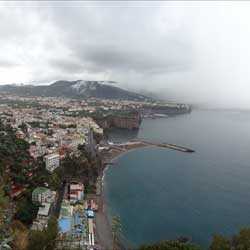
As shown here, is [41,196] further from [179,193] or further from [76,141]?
[76,141]

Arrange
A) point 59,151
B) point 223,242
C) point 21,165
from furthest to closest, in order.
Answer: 1. point 59,151
2. point 21,165
3. point 223,242

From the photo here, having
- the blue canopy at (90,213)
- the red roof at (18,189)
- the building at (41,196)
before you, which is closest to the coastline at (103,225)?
the blue canopy at (90,213)

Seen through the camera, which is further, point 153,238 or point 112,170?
point 112,170

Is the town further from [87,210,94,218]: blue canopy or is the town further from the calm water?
the calm water

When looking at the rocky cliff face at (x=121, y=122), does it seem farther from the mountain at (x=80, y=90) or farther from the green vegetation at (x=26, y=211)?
the mountain at (x=80, y=90)

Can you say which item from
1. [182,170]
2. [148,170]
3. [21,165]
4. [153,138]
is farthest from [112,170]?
[153,138]

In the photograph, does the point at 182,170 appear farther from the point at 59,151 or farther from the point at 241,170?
the point at 59,151
